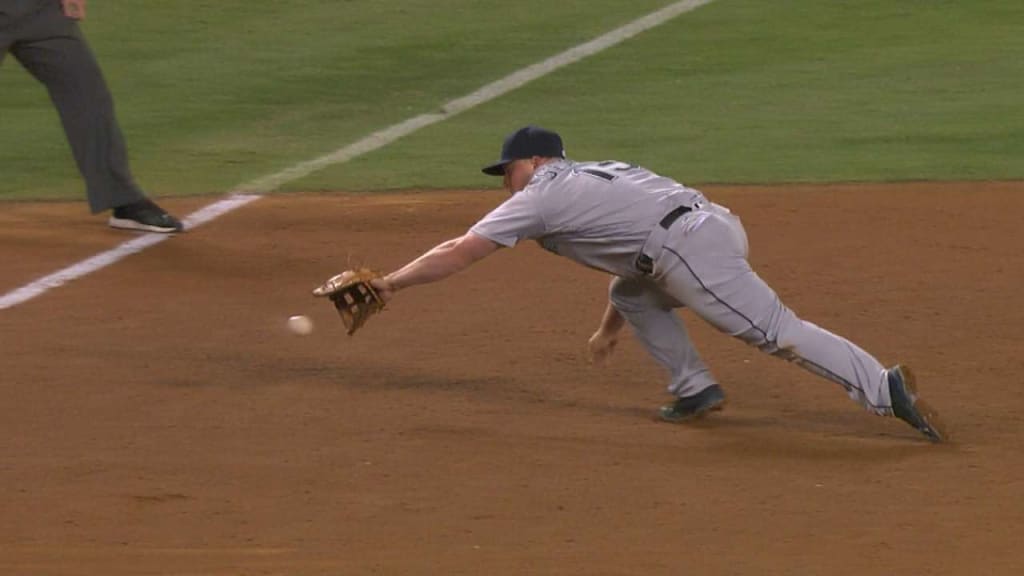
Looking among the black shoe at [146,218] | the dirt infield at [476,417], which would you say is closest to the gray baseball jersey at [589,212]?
the dirt infield at [476,417]

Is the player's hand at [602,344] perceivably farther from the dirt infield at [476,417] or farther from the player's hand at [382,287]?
the player's hand at [382,287]

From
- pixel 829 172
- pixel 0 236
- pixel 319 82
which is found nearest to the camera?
pixel 0 236

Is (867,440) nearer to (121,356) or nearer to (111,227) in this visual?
(121,356)

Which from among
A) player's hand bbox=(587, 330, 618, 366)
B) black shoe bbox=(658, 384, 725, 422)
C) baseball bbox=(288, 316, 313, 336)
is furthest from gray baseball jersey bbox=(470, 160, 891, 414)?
baseball bbox=(288, 316, 313, 336)

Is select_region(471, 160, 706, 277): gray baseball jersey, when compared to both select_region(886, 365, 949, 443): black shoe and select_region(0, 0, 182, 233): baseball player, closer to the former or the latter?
select_region(886, 365, 949, 443): black shoe

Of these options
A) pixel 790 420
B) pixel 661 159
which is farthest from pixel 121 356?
pixel 661 159
